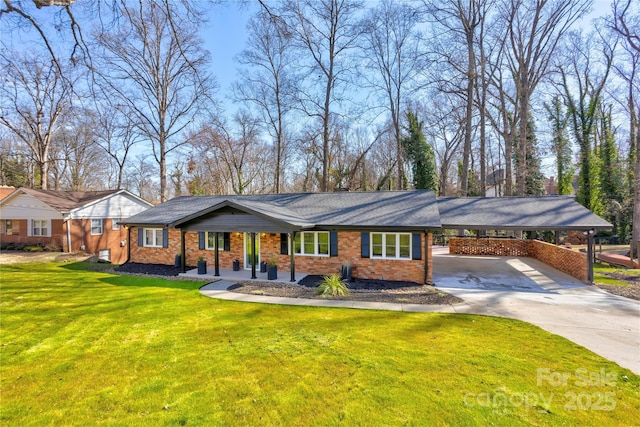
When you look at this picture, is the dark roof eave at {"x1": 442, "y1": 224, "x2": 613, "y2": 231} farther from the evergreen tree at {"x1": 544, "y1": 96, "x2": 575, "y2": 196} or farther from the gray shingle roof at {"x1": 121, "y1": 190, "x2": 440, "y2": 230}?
the evergreen tree at {"x1": 544, "y1": 96, "x2": 575, "y2": 196}

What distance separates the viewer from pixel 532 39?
1959 cm

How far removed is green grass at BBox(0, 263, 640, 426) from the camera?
12.6 feet

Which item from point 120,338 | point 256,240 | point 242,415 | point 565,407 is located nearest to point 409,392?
point 565,407

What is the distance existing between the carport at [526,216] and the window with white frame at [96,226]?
73.8ft

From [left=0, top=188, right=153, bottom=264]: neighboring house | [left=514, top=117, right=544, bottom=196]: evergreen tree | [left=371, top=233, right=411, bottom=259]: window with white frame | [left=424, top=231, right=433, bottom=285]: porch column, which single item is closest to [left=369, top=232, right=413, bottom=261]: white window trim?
[left=371, top=233, right=411, bottom=259]: window with white frame

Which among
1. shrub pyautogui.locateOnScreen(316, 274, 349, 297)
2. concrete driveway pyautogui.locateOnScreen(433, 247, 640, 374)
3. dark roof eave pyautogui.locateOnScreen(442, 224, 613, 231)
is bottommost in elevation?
concrete driveway pyautogui.locateOnScreen(433, 247, 640, 374)

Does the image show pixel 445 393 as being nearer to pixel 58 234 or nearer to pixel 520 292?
pixel 520 292

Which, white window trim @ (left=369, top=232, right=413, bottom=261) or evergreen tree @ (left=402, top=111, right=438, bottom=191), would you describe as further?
evergreen tree @ (left=402, top=111, right=438, bottom=191)

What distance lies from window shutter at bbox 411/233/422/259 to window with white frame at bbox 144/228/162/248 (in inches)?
495

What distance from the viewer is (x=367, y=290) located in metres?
10.5

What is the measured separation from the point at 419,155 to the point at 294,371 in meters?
24.2

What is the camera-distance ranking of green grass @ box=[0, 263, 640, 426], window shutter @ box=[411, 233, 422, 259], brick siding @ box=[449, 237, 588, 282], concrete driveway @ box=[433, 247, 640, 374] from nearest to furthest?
green grass @ box=[0, 263, 640, 426], concrete driveway @ box=[433, 247, 640, 374], window shutter @ box=[411, 233, 422, 259], brick siding @ box=[449, 237, 588, 282]

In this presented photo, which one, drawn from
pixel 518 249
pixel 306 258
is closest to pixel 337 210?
pixel 306 258

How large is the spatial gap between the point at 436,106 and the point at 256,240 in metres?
21.3
